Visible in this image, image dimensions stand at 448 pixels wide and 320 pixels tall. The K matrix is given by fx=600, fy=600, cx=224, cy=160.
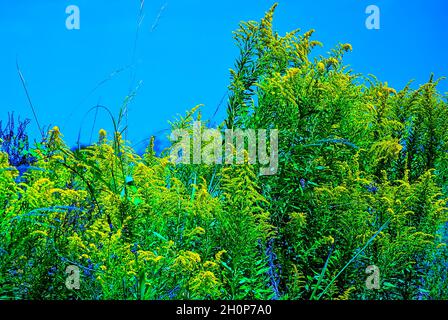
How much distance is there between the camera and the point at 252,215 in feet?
10.3

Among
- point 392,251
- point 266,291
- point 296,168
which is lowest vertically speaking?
point 266,291

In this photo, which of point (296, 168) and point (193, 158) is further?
point (193, 158)

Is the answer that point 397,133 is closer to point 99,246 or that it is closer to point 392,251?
point 392,251

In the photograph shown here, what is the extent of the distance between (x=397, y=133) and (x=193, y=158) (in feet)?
5.02

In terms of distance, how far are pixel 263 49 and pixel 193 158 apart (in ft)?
2.95

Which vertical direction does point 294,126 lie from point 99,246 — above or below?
above

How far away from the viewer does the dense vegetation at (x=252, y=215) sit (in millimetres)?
3125

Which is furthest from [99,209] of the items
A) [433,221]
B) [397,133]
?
[397,133]

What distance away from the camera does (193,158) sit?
3.90m

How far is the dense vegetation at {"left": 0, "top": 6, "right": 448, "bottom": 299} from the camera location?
312 cm

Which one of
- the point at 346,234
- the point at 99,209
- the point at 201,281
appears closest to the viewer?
the point at 201,281

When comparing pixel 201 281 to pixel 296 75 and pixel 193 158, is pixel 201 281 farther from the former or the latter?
pixel 296 75

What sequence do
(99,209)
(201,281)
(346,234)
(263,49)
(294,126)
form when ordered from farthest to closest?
(263,49) → (294,126) → (346,234) → (99,209) → (201,281)

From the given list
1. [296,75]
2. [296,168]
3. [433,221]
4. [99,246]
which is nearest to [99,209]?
[99,246]
